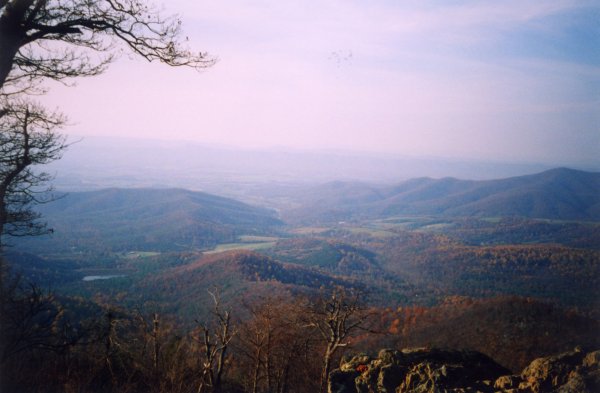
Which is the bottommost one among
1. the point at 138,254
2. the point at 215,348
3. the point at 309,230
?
the point at 309,230

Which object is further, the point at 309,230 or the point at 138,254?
the point at 309,230

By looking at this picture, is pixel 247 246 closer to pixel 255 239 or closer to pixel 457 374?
pixel 255 239

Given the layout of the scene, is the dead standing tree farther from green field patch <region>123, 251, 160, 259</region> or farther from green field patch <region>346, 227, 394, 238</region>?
green field patch <region>346, 227, 394, 238</region>

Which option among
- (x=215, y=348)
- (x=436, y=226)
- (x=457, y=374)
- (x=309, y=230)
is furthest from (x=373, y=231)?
(x=457, y=374)

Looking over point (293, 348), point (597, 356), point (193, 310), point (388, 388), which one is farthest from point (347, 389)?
point (193, 310)

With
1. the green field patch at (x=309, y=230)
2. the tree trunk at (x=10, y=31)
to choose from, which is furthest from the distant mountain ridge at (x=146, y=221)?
the tree trunk at (x=10, y=31)

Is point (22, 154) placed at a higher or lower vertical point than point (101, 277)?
higher

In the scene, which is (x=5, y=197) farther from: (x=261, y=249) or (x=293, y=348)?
(x=261, y=249)

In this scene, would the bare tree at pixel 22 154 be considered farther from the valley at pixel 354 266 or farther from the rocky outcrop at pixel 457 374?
the rocky outcrop at pixel 457 374
